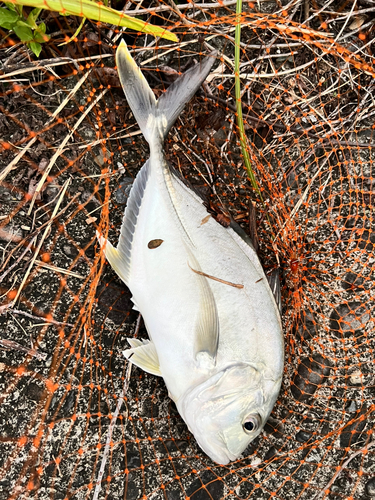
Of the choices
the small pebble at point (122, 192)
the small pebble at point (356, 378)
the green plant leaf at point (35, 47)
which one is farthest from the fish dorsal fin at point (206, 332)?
the green plant leaf at point (35, 47)

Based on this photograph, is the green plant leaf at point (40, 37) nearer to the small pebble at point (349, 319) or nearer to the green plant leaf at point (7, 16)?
the green plant leaf at point (7, 16)

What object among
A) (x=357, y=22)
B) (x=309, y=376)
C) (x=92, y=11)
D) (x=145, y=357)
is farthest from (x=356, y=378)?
(x=92, y=11)

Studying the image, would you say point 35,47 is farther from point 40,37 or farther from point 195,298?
point 195,298

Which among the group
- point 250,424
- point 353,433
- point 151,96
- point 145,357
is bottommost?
point 353,433

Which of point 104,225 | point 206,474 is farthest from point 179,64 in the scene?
point 206,474

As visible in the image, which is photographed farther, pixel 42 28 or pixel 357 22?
pixel 357 22

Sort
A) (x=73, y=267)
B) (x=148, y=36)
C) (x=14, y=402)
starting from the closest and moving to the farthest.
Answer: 1. (x=14, y=402)
2. (x=73, y=267)
3. (x=148, y=36)

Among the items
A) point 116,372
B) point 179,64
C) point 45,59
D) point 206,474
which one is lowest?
point 206,474

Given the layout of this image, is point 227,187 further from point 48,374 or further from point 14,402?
point 14,402
